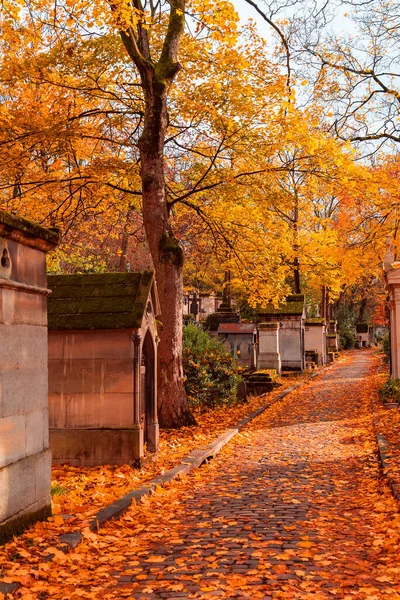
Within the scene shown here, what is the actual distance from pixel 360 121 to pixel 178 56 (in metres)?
5.16

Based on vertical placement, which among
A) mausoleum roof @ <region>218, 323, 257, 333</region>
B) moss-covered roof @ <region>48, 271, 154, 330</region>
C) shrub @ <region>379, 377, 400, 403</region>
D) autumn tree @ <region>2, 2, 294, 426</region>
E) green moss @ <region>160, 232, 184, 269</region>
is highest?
autumn tree @ <region>2, 2, 294, 426</region>

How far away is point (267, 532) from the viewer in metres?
5.93

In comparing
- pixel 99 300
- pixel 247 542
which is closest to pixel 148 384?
pixel 99 300

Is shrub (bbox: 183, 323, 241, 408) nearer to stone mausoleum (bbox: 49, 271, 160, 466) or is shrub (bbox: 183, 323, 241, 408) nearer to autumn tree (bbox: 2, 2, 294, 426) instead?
autumn tree (bbox: 2, 2, 294, 426)

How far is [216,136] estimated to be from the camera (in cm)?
1492

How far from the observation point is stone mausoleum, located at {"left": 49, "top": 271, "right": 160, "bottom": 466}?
30.4 ft

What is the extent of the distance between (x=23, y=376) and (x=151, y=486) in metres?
2.58

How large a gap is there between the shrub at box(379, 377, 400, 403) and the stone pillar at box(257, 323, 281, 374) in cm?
849

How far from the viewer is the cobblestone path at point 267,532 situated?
4.58 m

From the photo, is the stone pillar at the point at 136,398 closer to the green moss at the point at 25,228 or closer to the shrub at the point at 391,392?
the green moss at the point at 25,228

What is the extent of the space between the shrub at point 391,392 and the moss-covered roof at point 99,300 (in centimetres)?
863

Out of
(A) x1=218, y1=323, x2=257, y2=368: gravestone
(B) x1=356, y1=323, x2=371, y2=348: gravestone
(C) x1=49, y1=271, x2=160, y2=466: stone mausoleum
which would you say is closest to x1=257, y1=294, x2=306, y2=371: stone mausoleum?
(A) x1=218, y1=323, x2=257, y2=368: gravestone

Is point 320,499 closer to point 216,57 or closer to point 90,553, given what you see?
point 90,553

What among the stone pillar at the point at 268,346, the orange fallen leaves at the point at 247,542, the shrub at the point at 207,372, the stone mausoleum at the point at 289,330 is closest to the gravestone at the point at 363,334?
the stone mausoleum at the point at 289,330
